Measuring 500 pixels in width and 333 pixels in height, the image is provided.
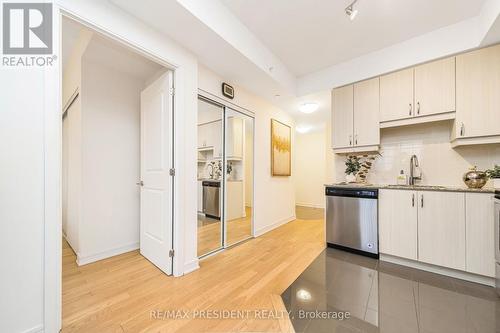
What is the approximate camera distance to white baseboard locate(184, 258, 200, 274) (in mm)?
2145

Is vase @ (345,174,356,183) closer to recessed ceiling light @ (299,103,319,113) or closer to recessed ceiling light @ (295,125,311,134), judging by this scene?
recessed ceiling light @ (299,103,319,113)

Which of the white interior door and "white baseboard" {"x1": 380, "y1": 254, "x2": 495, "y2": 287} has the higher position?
the white interior door

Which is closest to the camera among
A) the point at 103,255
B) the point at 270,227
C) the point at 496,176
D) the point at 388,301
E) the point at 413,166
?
the point at 388,301

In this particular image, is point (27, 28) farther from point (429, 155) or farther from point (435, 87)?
point (429, 155)

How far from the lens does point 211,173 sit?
2889 mm

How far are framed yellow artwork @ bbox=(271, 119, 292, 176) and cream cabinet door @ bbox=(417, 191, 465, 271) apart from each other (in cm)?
218

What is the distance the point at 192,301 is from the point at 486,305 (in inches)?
95.9

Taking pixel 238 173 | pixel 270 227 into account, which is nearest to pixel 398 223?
pixel 270 227

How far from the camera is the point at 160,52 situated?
192cm

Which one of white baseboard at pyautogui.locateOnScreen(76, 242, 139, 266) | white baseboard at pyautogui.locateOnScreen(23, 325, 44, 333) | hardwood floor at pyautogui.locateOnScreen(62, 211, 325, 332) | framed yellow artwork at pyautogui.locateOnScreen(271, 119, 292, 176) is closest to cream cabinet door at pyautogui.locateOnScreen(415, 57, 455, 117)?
framed yellow artwork at pyautogui.locateOnScreen(271, 119, 292, 176)

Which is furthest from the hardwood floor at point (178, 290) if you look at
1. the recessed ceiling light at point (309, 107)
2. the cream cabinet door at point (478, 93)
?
the recessed ceiling light at point (309, 107)

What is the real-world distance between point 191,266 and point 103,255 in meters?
1.23

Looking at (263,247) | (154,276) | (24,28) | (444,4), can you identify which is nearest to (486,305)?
(263,247)

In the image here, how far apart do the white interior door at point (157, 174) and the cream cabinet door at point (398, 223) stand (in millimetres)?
2537
